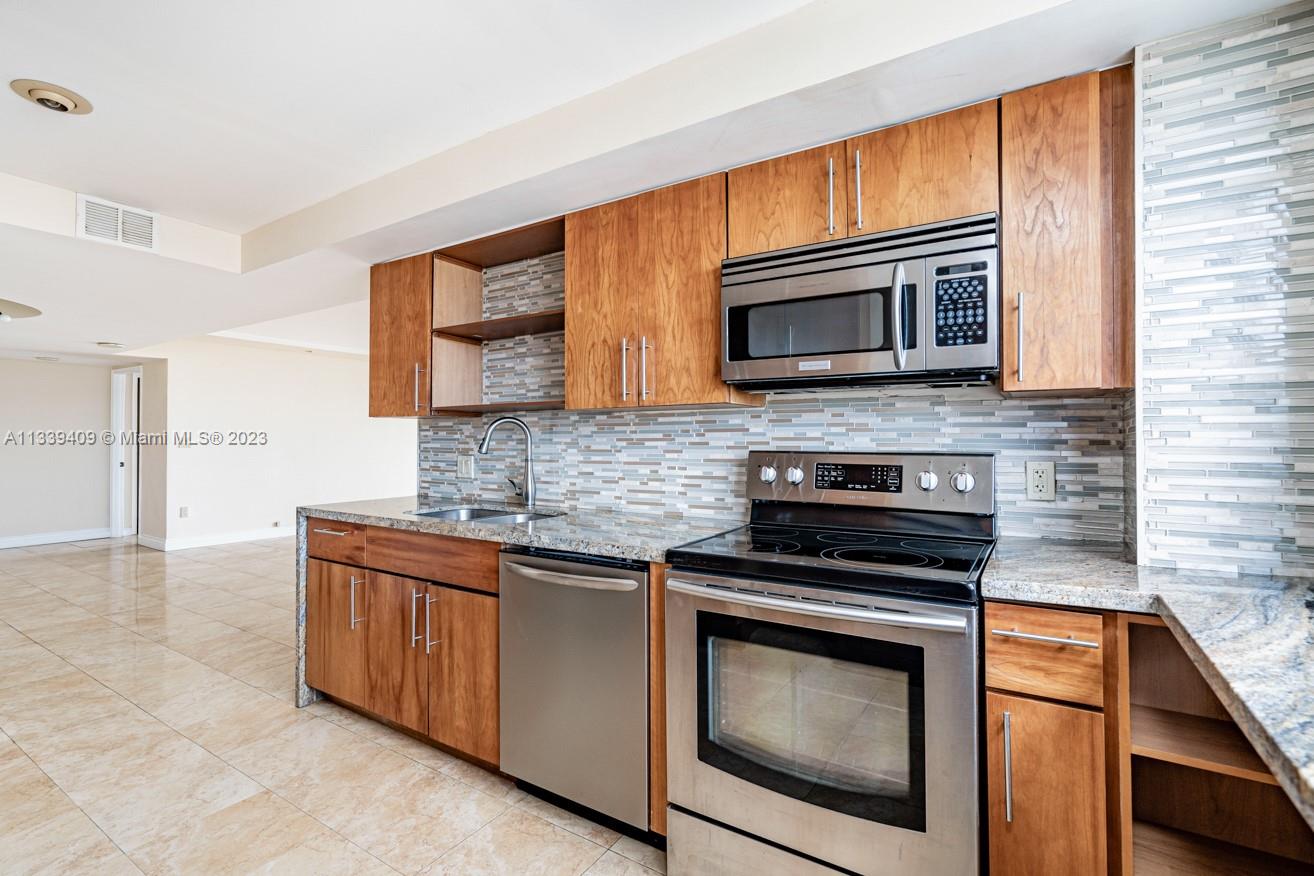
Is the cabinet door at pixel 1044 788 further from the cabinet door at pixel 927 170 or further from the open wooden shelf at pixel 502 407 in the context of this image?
the open wooden shelf at pixel 502 407

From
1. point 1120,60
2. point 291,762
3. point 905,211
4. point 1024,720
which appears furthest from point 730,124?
point 291,762

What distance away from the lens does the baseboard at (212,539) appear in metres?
6.95

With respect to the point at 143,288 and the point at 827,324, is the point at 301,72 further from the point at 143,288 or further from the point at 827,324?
the point at 143,288

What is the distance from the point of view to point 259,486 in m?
7.66

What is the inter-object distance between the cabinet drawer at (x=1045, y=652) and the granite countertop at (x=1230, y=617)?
38 mm

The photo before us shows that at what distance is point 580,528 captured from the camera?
221cm

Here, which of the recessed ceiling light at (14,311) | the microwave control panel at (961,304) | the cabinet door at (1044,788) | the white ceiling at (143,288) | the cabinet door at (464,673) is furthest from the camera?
the recessed ceiling light at (14,311)

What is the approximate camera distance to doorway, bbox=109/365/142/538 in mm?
7652

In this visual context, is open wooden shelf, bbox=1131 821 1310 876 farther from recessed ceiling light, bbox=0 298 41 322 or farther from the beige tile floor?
recessed ceiling light, bbox=0 298 41 322

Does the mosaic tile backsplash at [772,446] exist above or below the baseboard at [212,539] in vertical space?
above

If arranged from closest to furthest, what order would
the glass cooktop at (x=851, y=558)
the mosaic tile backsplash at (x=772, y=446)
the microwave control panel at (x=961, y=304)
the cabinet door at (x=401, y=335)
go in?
the glass cooktop at (x=851, y=558)
the microwave control panel at (x=961, y=304)
the mosaic tile backsplash at (x=772, y=446)
the cabinet door at (x=401, y=335)

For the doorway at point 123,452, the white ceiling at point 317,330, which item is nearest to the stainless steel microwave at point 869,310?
the white ceiling at point 317,330

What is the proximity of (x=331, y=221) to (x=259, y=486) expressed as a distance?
606 centimetres

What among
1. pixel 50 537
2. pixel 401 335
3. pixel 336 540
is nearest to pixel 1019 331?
pixel 401 335
